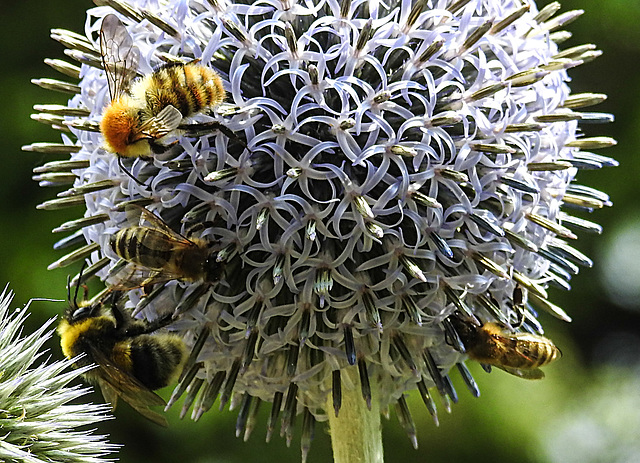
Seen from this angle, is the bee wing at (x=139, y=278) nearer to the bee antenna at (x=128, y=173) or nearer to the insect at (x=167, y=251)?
the insect at (x=167, y=251)

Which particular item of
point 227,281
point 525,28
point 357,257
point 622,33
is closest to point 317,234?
point 357,257

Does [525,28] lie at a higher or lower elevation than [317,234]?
higher

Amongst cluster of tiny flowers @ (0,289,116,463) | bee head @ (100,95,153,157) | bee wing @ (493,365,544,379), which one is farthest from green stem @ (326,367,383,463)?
bee head @ (100,95,153,157)

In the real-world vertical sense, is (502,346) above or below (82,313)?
below

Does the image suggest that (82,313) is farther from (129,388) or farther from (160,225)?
(160,225)

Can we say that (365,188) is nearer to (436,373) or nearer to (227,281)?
(227,281)

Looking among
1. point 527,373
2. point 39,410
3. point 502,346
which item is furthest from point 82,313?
point 527,373
